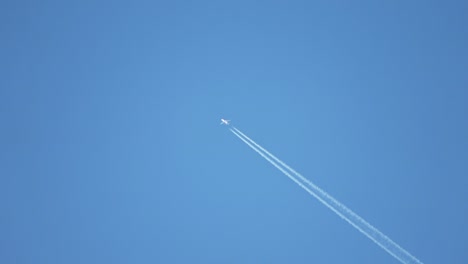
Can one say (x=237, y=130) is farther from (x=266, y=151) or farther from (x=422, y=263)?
(x=422, y=263)

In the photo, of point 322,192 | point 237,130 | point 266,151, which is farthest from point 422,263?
point 237,130

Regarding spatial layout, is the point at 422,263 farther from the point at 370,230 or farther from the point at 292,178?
the point at 292,178

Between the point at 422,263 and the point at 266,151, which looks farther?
Result: the point at 266,151

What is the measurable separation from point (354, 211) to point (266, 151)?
3078mm

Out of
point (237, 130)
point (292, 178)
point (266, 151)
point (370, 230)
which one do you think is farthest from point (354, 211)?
point (237, 130)

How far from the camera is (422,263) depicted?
10.8 metres

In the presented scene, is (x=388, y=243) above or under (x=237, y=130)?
under

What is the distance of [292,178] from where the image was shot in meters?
11.4

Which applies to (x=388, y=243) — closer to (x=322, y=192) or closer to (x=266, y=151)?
→ (x=322, y=192)

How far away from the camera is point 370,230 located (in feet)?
36.0

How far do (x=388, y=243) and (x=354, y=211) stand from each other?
1301 millimetres

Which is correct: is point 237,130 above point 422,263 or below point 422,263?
above

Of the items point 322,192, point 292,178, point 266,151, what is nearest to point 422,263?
point 322,192

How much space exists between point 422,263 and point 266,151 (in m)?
5.42
